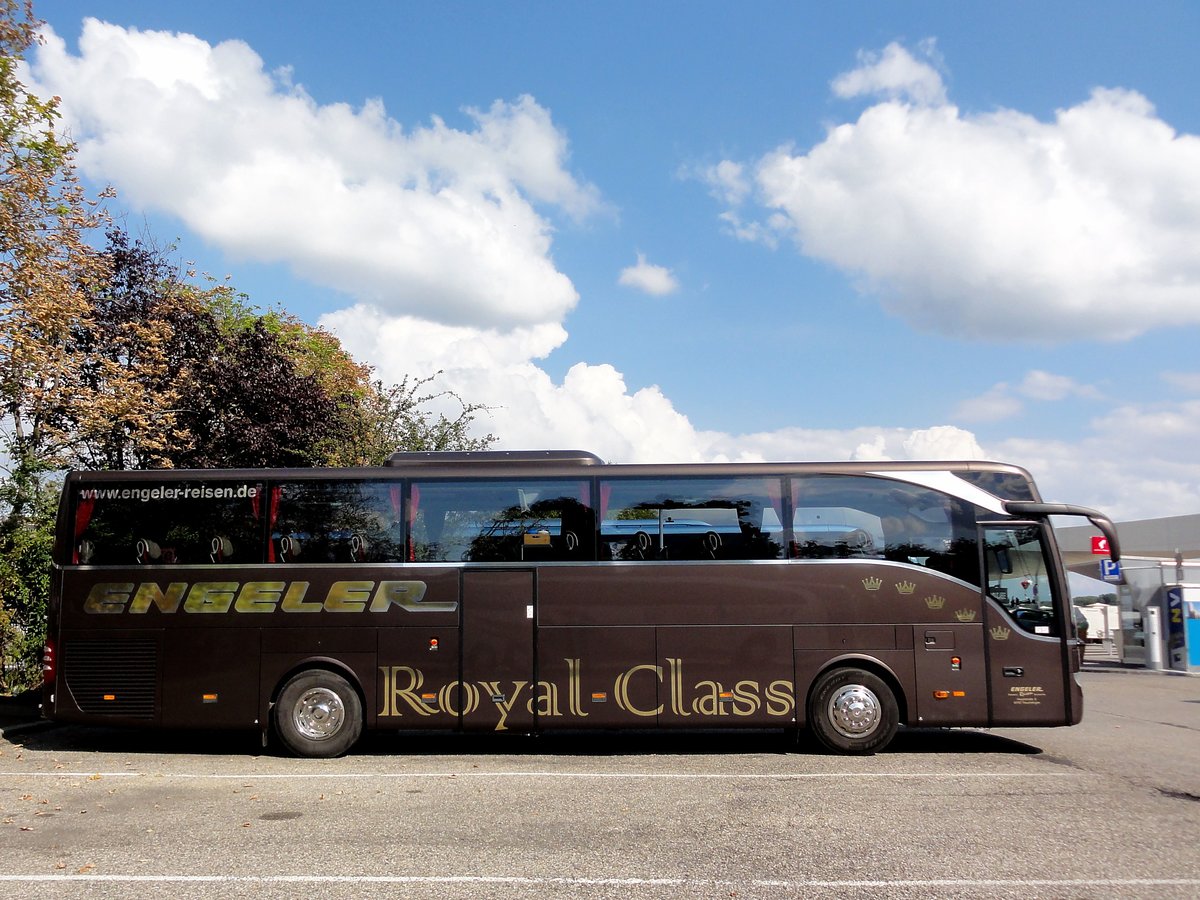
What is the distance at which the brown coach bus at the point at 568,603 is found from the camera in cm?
1081

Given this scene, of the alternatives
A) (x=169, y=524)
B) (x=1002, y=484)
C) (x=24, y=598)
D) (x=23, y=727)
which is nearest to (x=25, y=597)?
(x=24, y=598)

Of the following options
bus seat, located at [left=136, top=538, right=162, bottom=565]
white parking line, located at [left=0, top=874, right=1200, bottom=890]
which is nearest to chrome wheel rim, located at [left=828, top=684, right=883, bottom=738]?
white parking line, located at [left=0, top=874, right=1200, bottom=890]

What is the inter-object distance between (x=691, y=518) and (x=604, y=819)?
13.6 feet

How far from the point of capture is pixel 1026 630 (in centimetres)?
1082

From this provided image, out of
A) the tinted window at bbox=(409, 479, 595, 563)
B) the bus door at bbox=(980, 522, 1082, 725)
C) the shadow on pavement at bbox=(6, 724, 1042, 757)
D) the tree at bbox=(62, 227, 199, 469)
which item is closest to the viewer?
the bus door at bbox=(980, 522, 1082, 725)

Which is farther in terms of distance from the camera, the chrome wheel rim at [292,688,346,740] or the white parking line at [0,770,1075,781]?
the chrome wheel rim at [292,688,346,740]

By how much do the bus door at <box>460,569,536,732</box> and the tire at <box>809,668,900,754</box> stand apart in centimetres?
321

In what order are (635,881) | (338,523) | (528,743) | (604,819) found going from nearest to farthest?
1. (635,881)
2. (604,819)
3. (338,523)
4. (528,743)

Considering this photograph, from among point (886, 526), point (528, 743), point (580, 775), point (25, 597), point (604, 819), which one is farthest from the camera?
point (25, 597)

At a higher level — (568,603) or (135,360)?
(135,360)

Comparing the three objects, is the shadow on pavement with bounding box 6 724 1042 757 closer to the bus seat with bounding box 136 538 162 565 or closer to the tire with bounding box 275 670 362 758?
the tire with bounding box 275 670 362 758

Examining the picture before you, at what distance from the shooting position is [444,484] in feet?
36.1

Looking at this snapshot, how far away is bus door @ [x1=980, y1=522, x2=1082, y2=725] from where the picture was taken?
10719mm

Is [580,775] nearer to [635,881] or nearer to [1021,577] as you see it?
[635,881]
